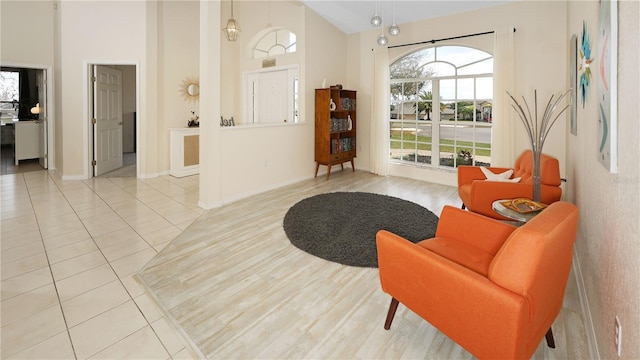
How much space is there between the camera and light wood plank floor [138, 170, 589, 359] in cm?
183

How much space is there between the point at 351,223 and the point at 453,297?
230 cm

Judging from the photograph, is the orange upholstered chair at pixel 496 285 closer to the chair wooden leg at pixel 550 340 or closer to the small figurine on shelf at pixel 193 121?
the chair wooden leg at pixel 550 340

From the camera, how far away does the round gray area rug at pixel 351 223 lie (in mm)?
3094

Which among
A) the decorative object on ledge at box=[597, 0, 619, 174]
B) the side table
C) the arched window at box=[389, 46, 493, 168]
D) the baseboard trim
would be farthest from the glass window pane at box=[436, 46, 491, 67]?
the decorative object on ledge at box=[597, 0, 619, 174]

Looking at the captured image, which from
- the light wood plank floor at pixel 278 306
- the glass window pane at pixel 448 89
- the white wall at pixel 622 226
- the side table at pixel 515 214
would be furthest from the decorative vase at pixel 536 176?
the glass window pane at pixel 448 89

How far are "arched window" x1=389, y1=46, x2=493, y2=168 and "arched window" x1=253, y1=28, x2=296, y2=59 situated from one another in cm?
200

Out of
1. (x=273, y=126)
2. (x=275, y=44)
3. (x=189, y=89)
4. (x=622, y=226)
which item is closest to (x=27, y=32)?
(x=189, y=89)

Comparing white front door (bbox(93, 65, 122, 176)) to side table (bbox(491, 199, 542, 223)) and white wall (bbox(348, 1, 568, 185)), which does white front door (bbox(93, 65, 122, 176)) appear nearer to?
white wall (bbox(348, 1, 568, 185))

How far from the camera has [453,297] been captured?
1.54 meters

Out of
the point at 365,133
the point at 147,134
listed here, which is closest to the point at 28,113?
the point at 147,134

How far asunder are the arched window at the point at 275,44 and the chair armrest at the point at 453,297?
5529mm

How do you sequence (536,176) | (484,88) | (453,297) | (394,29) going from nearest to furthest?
(453,297), (536,176), (394,29), (484,88)

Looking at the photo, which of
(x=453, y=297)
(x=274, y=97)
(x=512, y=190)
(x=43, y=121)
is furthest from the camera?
(x=274, y=97)

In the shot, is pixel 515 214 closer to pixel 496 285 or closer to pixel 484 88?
pixel 496 285
